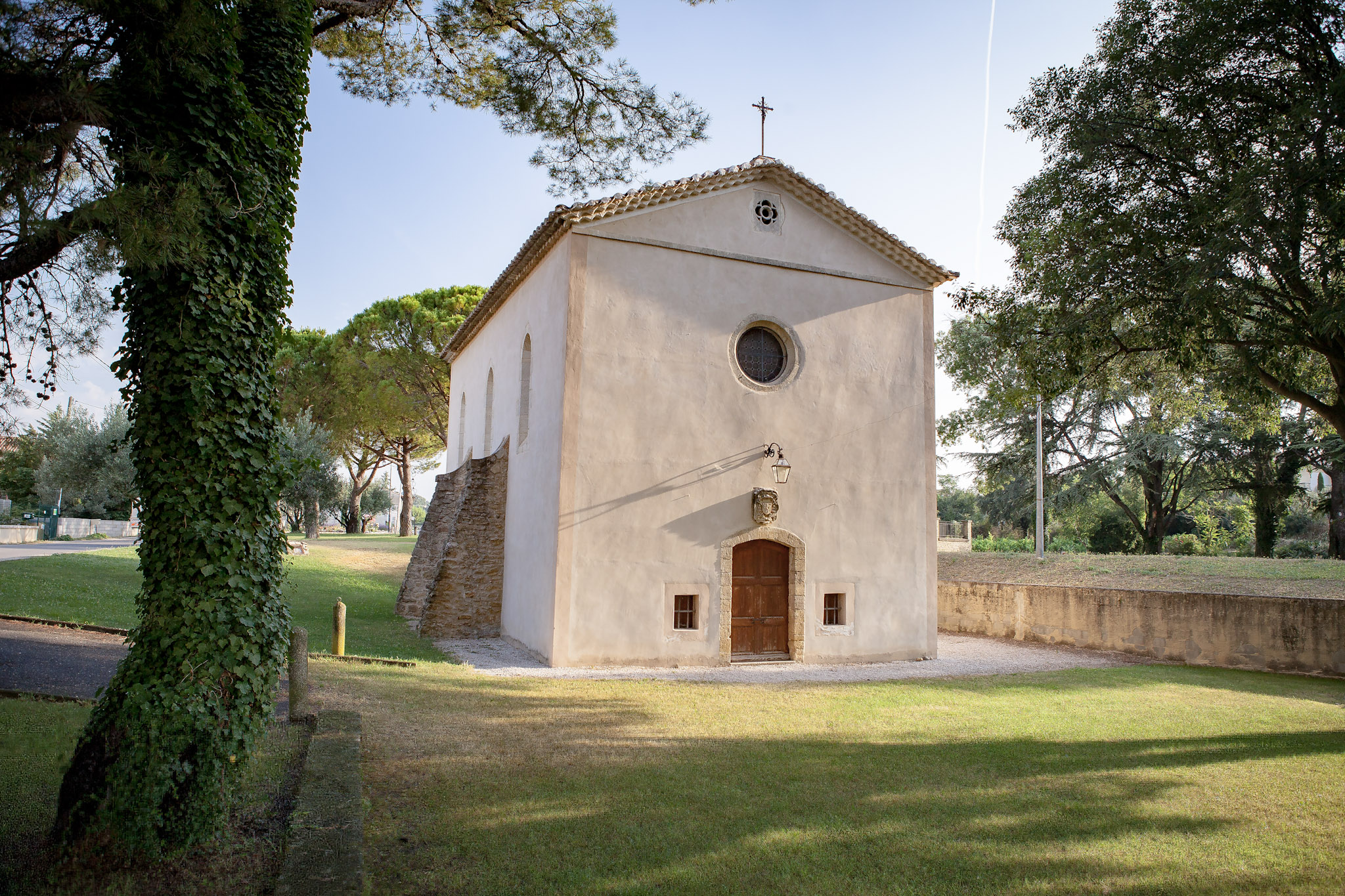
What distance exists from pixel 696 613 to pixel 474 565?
4.66 metres

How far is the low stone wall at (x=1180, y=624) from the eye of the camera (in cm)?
1250

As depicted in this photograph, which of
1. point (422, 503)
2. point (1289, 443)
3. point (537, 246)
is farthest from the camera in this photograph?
point (422, 503)

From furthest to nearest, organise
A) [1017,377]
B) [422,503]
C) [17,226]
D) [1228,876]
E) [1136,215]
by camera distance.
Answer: [422,503] → [1017,377] → [1136,215] → [1228,876] → [17,226]

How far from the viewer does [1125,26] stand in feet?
32.3

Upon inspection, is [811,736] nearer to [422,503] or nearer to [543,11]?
[543,11]

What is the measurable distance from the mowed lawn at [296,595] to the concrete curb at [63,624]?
9.8 inches

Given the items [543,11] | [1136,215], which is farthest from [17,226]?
[1136,215]

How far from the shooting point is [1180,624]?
1379 centimetres

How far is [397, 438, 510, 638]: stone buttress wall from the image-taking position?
14289 millimetres

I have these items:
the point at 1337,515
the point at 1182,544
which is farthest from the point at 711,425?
the point at 1182,544

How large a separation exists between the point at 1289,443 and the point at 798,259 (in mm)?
23736

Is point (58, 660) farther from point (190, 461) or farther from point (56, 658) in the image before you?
point (190, 461)

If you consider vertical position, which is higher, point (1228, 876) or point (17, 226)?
point (17, 226)

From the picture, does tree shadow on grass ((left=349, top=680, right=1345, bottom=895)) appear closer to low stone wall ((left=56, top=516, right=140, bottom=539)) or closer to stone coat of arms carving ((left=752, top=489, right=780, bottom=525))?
stone coat of arms carving ((left=752, top=489, right=780, bottom=525))
